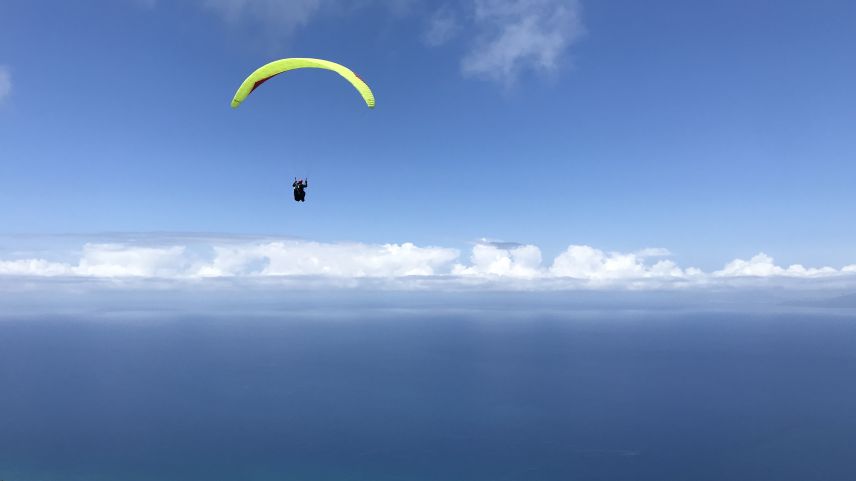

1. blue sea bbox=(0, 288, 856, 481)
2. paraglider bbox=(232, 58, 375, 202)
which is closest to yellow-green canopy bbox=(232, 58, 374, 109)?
paraglider bbox=(232, 58, 375, 202)

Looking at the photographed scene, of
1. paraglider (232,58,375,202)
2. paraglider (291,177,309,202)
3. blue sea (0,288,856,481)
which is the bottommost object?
blue sea (0,288,856,481)

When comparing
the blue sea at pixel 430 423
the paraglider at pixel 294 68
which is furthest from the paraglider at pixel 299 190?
the blue sea at pixel 430 423

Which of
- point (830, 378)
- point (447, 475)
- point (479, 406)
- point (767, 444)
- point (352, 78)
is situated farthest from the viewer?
point (830, 378)

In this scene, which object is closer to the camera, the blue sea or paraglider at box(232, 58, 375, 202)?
paraglider at box(232, 58, 375, 202)

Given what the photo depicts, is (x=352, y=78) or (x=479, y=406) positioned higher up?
(x=352, y=78)

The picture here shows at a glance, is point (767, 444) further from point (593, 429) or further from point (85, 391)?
point (85, 391)

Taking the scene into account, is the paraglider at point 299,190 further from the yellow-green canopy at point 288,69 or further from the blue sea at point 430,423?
the blue sea at point 430,423

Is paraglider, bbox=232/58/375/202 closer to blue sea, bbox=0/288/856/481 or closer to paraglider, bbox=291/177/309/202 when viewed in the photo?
paraglider, bbox=291/177/309/202

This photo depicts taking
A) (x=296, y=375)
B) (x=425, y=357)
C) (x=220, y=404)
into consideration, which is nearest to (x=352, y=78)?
(x=220, y=404)
